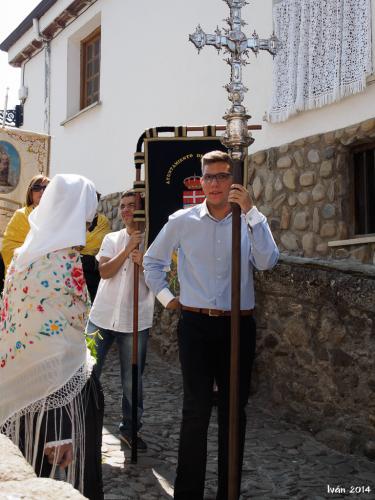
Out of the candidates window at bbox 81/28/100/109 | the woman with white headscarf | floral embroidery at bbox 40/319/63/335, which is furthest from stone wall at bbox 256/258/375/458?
window at bbox 81/28/100/109

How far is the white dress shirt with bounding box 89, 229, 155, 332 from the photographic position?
4.37m

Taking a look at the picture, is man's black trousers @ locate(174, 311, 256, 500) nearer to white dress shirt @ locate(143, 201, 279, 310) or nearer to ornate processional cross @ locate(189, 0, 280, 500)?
white dress shirt @ locate(143, 201, 279, 310)

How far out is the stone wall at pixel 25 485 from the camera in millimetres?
1336

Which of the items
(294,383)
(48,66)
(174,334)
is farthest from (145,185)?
(48,66)

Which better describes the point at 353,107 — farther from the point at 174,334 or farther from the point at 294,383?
the point at 174,334

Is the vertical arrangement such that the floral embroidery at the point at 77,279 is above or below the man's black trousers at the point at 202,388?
above

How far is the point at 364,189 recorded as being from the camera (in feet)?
17.9

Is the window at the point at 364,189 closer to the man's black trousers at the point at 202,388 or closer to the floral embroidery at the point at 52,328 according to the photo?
the man's black trousers at the point at 202,388

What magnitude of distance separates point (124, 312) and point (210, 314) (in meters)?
1.32

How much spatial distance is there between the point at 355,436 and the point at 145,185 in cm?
221

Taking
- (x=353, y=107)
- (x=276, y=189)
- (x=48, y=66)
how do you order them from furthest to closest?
1. (x=48, y=66)
2. (x=276, y=189)
3. (x=353, y=107)

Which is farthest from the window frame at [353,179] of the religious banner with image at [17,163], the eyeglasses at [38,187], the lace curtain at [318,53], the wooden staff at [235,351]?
the religious banner with image at [17,163]

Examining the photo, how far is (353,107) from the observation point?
5.33 metres

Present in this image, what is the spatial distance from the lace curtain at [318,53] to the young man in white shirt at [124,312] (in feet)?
7.24
